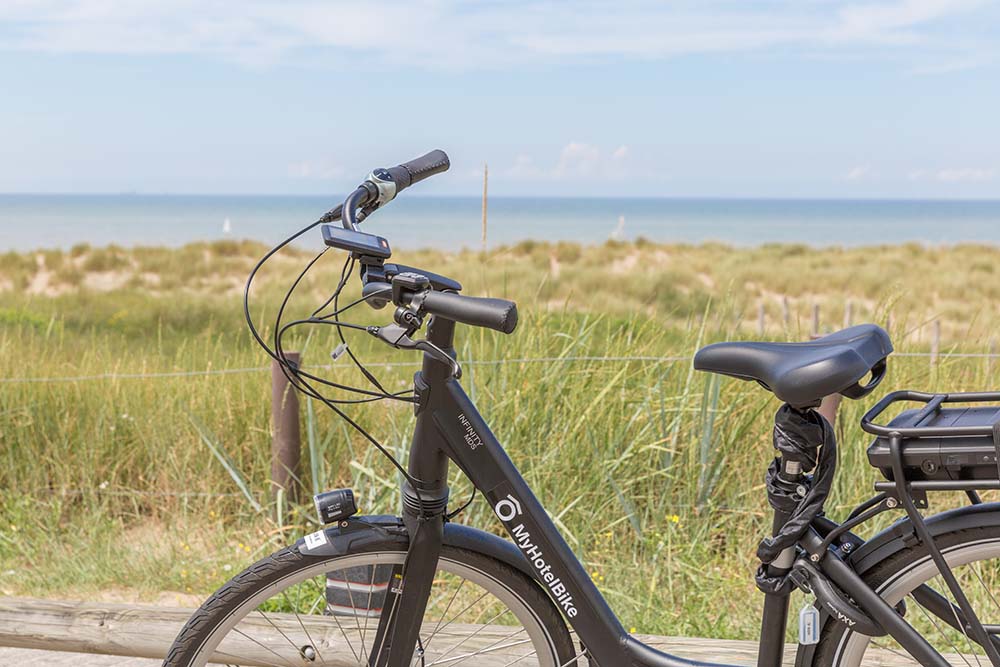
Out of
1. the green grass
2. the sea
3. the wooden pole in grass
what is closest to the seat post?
the green grass

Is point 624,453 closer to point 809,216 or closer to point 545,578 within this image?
point 545,578

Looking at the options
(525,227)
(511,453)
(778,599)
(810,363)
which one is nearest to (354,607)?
(778,599)

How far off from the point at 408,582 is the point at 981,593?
6.02 feet

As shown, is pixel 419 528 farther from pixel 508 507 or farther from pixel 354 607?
pixel 354 607

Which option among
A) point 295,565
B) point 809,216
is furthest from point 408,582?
point 809,216

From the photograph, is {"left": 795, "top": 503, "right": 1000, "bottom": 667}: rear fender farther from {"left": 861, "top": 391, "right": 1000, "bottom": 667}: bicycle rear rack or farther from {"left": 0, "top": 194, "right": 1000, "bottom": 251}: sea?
{"left": 0, "top": 194, "right": 1000, "bottom": 251}: sea

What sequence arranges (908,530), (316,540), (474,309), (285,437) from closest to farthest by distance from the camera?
(474,309) < (908,530) < (316,540) < (285,437)

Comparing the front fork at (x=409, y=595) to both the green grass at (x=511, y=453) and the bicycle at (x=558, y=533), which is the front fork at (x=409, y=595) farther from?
the green grass at (x=511, y=453)

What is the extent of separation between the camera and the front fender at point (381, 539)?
157 cm

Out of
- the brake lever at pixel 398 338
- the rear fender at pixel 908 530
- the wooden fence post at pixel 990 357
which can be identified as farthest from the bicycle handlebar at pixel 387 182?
the wooden fence post at pixel 990 357

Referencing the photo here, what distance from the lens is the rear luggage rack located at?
1.38 meters

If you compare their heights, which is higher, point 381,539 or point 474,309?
point 474,309

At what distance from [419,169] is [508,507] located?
22.5 inches

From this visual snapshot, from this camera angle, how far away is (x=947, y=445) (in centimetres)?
141
